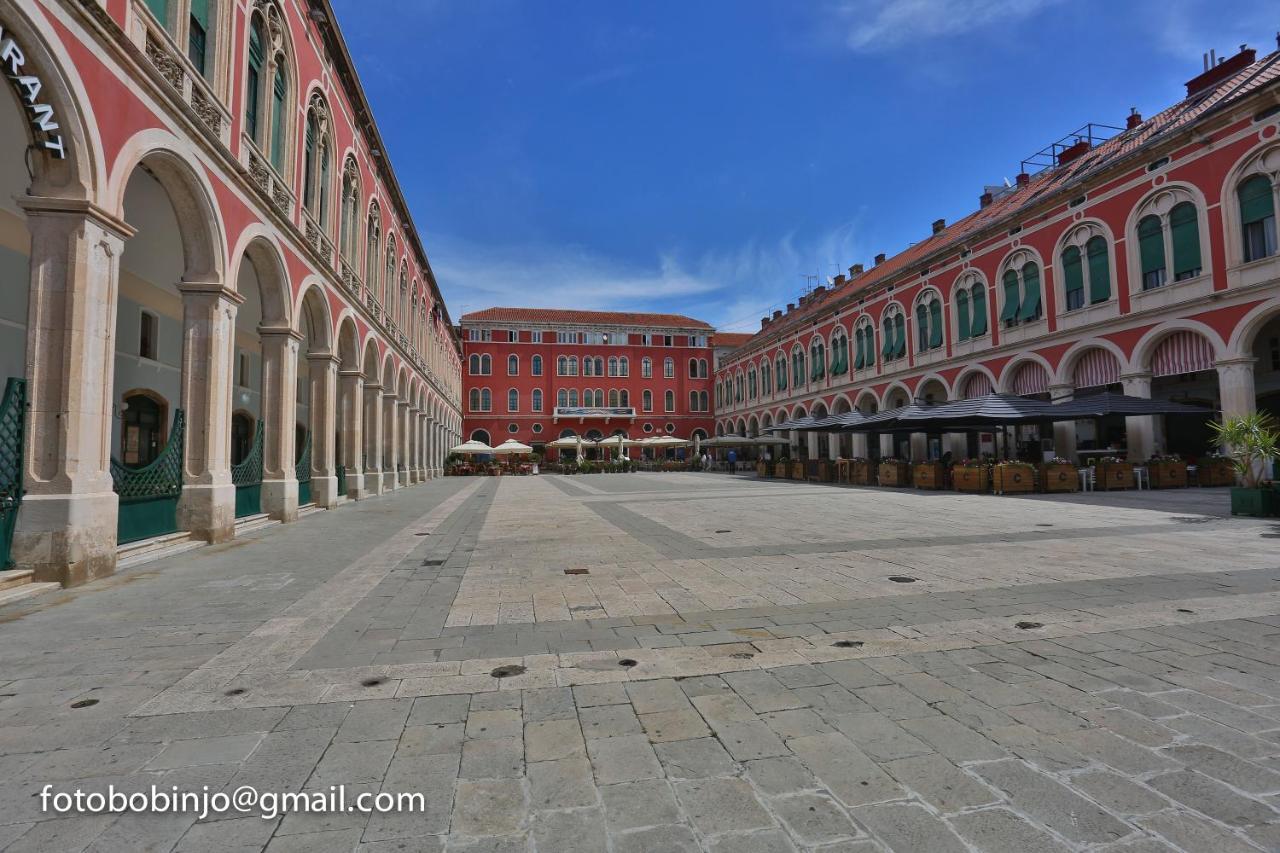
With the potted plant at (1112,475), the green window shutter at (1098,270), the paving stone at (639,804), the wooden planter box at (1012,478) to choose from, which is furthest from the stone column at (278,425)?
the green window shutter at (1098,270)

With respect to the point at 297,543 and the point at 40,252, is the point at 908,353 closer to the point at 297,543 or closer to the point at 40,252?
the point at 297,543

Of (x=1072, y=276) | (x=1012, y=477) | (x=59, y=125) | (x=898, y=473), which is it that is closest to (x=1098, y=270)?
(x=1072, y=276)

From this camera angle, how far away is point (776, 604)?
16.2 feet

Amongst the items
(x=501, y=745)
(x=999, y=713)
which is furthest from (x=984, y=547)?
(x=501, y=745)

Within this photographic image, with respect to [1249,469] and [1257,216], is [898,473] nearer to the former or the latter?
[1249,469]

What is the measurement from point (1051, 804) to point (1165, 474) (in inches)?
824

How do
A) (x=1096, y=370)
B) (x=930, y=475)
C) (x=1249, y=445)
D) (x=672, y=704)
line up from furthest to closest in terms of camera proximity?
1. (x=1096, y=370)
2. (x=930, y=475)
3. (x=1249, y=445)
4. (x=672, y=704)

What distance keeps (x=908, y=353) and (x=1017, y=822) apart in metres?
30.8

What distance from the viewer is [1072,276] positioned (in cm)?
2133

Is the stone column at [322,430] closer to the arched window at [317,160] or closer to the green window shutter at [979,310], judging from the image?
the arched window at [317,160]

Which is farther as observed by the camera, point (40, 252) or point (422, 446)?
point (422, 446)

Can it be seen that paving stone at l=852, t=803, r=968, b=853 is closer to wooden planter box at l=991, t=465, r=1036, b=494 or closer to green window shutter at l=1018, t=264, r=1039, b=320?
wooden planter box at l=991, t=465, r=1036, b=494

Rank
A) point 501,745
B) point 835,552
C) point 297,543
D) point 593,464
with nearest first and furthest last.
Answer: point 501,745
point 835,552
point 297,543
point 593,464

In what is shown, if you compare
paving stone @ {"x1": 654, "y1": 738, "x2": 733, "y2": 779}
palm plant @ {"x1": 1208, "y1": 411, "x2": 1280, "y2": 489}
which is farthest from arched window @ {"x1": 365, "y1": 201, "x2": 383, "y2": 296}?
palm plant @ {"x1": 1208, "y1": 411, "x2": 1280, "y2": 489}
